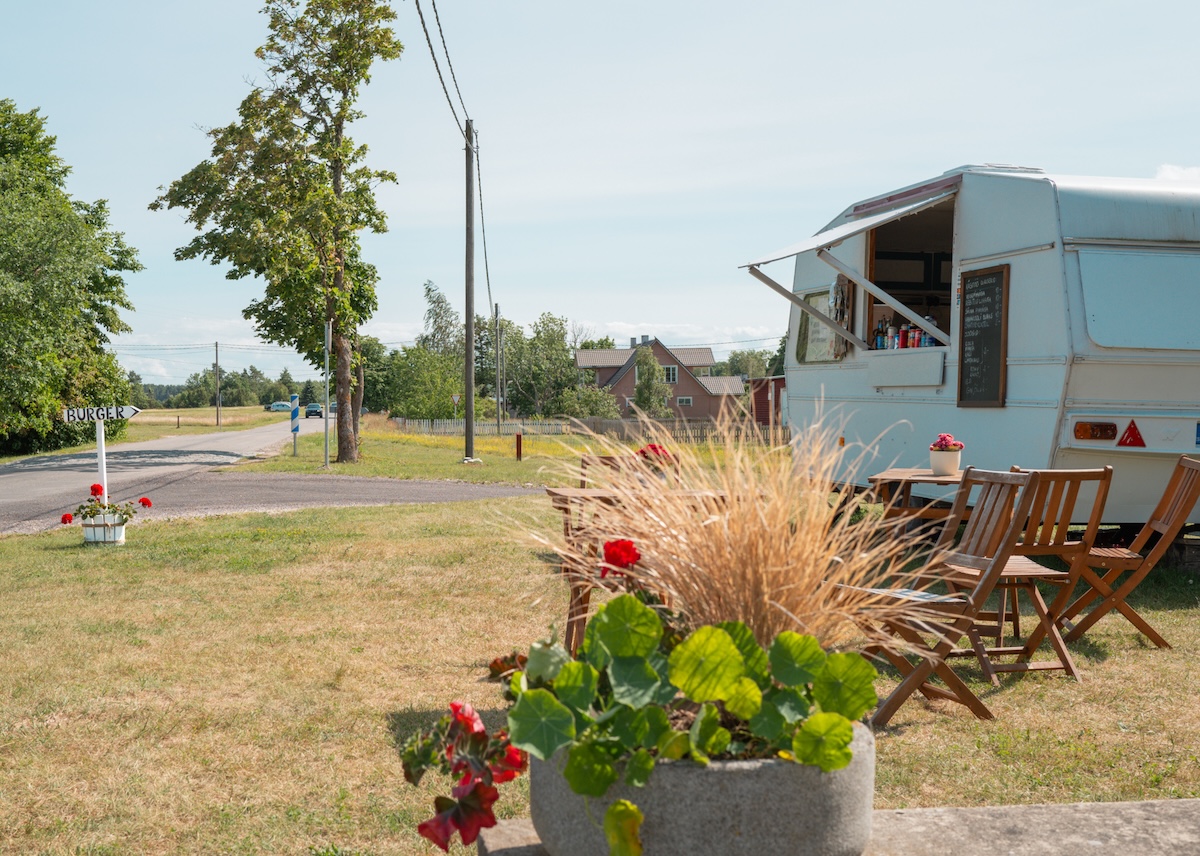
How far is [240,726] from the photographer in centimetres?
461

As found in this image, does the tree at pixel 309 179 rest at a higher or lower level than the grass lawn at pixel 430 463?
higher

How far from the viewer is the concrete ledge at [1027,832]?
8.24ft

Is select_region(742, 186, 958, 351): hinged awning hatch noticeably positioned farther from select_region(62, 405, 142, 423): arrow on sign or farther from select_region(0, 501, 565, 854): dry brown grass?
select_region(62, 405, 142, 423): arrow on sign

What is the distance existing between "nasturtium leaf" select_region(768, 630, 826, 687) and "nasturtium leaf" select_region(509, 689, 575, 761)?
0.45 metres

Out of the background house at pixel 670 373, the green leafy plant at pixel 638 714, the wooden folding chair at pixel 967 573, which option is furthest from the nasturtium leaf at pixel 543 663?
the background house at pixel 670 373

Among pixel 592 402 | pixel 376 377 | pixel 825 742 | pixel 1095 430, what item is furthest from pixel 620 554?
pixel 376 377

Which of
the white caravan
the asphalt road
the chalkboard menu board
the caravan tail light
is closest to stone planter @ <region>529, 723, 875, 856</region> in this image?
the white caravan

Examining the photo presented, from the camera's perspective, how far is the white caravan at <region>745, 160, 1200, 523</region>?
7578 mm

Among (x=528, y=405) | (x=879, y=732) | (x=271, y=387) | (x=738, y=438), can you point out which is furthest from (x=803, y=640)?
(x=271, y=387)

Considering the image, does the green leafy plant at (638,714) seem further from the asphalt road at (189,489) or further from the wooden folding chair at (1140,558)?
the asphalt road at (189,489)

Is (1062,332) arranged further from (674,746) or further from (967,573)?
(674,746)

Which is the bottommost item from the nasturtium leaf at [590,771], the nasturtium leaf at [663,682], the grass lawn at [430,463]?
the grass lawn at [430,463]

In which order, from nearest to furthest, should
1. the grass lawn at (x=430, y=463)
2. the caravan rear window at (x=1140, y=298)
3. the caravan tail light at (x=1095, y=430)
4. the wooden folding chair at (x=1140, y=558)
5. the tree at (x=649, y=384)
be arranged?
1. the wooden folding chair at (x=1140, y=558)
2. the caravan rear window at (x=1140, y=298)
3. the caravan tail light at (x=1095, y=430)
4. the grass lawn at (x=430, y=463)
5. the tree at (x=649, y=384)

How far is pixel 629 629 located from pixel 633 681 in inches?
4.3
